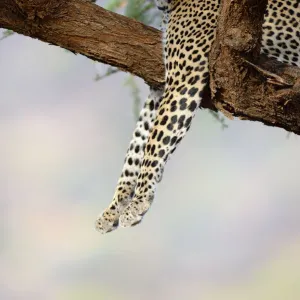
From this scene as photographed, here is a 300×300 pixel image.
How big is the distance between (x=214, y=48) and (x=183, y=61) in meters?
0.35

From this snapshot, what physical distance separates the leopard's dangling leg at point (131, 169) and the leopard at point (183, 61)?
94 mm

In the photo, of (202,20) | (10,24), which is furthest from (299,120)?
(10,24)

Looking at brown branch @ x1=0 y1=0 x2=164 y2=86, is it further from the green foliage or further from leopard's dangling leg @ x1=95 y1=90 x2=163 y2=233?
the green foliage

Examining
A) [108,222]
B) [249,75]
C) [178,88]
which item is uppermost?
[249,75]

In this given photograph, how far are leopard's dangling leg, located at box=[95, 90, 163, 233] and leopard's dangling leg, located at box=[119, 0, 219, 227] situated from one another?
0.23 meters

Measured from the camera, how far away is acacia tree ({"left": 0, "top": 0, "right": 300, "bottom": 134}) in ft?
8.27

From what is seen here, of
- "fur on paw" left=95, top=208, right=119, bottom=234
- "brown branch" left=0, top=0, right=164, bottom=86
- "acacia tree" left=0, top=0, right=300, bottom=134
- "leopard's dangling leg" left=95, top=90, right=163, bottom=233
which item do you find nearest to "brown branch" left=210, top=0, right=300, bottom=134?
"acacia tree" left=0, top=0, right=300, bottom=134

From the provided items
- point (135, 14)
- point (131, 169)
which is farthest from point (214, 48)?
point (135, 14)

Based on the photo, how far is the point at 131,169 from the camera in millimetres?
3545

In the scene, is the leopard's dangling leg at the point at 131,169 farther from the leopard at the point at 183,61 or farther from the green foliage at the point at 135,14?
the green foliage at the point at 135,14

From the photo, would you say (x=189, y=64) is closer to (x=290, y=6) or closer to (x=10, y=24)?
(x=290, y=6)

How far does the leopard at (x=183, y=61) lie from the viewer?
3000 millimetres

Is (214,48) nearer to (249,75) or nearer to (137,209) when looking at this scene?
(249,75)

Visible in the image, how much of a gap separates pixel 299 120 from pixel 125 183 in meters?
1.00
